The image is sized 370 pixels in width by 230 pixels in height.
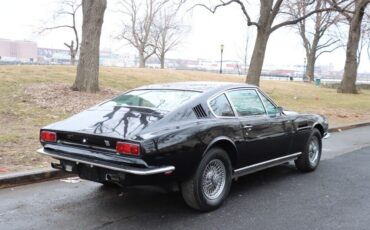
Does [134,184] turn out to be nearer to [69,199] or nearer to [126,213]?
[126,213]

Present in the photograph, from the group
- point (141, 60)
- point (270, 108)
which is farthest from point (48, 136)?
point (141, 60)

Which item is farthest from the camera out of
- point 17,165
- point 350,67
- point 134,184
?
point 350,67

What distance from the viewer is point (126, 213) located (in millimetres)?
5367

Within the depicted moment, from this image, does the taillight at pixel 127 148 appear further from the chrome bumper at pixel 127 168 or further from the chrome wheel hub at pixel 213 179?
the chrome wheel hub at pixel 213 179

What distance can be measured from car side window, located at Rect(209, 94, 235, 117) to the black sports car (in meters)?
0.01

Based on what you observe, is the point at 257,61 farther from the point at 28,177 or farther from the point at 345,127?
the point at 28,177

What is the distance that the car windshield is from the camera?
5.73m

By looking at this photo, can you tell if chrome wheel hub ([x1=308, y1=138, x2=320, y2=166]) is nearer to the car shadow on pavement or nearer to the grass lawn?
the car shadow on pavement

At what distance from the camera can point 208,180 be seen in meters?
5.54

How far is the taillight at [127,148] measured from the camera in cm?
476

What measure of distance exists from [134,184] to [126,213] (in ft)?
2.14

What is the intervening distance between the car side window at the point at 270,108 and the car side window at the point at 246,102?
107mm

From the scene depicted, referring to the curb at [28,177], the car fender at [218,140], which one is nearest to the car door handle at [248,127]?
the car fender at [218,140]

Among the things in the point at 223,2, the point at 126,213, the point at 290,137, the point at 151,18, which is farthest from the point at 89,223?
the point at 151,18
